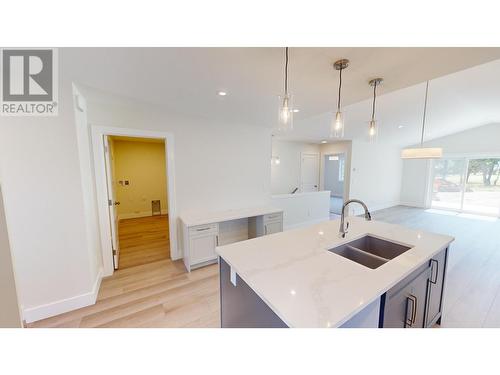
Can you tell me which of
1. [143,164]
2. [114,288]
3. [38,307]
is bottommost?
[114,288]

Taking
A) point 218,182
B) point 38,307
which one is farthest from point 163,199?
point 38,307

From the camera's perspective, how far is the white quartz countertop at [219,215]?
9.09 feet

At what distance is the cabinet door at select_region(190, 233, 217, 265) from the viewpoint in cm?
269

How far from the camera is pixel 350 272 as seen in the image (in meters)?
1.10

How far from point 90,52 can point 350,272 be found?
7.53ft

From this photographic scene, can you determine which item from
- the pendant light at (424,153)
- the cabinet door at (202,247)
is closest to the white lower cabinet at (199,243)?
the cabinet door at (202,247)

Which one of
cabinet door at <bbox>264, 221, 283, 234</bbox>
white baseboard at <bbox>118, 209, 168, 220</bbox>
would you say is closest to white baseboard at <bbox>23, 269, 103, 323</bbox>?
cabinet door at <bbox>264, 221, 283, 234</bbox>

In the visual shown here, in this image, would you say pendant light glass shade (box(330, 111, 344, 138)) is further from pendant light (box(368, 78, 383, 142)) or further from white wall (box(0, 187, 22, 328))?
white wall (box(0, 187, 22, 328))

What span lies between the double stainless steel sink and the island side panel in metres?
0.83

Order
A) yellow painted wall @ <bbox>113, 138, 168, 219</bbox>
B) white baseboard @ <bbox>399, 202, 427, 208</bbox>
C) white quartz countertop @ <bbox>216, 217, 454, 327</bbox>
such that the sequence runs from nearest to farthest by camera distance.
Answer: white quartz countertop @ <bbox>216, 217, 454, 327</bbox> < yellow painted wall @ <bbox>113, 138, 168, 219</bbox> < white baseboard @ <bbox>399, 202, 427, 208</bbox>

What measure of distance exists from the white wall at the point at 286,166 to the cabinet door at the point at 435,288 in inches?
185

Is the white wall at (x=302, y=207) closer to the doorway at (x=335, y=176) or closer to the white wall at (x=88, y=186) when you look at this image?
the white wall at (x=88, y=186)
